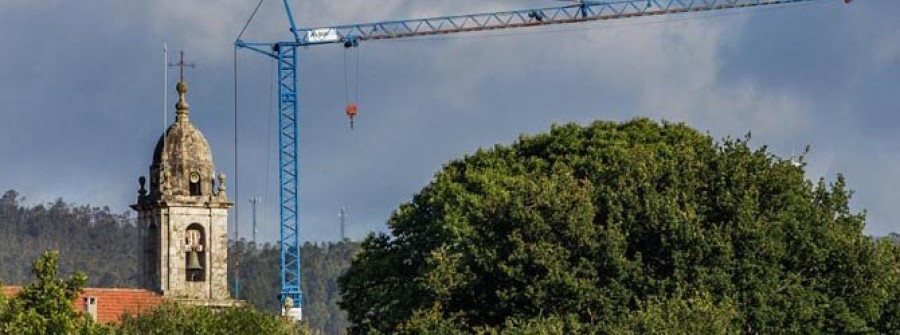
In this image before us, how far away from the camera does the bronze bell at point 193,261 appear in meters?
114

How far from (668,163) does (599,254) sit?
18.6 ft

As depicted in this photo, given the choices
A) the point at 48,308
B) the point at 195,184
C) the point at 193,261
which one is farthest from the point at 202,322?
the point at 195,184

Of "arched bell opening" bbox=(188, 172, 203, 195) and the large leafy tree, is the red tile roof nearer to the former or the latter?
"arched bell opening" bbox=(188, 172, 203, 195)

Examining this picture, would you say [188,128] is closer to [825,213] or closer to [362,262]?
[362,262]

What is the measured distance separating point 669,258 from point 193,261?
130ft

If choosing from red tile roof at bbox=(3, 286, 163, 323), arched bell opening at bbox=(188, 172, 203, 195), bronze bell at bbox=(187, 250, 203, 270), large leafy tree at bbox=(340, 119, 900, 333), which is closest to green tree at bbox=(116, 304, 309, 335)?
large leafy tree at bbox=(340, 119, 900, 333)

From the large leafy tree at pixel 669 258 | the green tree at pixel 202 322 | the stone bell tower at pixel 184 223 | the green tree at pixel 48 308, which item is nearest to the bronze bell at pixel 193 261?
the stone bell tower at pixel 184 223

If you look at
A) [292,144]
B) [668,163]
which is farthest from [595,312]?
[292,144]

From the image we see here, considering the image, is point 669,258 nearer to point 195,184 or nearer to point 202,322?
point 202,322

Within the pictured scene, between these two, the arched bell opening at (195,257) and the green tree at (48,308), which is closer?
the green tree at (48,308)

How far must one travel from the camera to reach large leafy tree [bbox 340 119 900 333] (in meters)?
77.1

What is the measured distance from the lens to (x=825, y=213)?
82.7 metres

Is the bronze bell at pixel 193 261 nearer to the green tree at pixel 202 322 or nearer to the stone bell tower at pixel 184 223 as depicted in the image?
the stone bell tower at pixel 184 223

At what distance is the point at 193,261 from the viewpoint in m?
114
